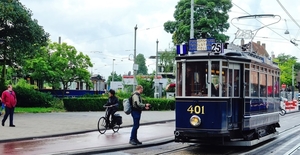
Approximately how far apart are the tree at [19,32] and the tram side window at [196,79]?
17.1 meters

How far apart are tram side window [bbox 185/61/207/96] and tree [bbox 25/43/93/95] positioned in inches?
1323

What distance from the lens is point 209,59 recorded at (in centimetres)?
1228

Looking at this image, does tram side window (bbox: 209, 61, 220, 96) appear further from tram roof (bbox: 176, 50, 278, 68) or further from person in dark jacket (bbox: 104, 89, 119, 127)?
person in dark jacket (bbox: 104, 89, 119, 127)

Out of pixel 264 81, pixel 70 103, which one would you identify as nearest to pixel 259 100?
pixel 264 81

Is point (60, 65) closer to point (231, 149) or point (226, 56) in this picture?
point (231, 149)

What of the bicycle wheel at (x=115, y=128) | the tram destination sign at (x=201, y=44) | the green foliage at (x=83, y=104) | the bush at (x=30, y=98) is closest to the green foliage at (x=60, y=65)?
the bush at (x=30, y=98)

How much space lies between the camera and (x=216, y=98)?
39.6ft

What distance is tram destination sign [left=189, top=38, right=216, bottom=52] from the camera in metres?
12.6

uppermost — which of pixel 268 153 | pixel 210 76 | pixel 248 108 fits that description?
pixel 210 76

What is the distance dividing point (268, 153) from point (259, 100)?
2018 mm

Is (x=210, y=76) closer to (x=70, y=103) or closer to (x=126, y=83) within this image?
(x=70, y=103)

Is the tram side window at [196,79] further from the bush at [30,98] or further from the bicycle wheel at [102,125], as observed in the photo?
the bush at [30,98]

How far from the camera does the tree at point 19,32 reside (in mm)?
27145

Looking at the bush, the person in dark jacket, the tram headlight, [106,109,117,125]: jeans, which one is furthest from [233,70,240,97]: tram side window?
the bush
